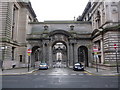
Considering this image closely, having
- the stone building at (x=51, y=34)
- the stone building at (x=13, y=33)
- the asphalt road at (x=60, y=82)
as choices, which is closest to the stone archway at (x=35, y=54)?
the stone building at (x=51, y=34)

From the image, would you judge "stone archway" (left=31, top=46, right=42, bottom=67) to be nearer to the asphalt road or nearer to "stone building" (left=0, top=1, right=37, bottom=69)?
"stone building" (left=0, top=1, right=37, bottom=69)

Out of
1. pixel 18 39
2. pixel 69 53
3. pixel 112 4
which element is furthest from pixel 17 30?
pixel 112 4

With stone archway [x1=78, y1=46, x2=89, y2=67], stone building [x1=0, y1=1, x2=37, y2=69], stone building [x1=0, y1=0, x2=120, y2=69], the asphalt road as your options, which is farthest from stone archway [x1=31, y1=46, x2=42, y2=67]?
the asphalt road

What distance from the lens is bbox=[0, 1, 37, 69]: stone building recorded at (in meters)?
22.7

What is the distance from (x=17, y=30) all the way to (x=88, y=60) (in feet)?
72.8

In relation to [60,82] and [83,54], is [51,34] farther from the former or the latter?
[60,82]

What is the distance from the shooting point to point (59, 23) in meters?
35.7

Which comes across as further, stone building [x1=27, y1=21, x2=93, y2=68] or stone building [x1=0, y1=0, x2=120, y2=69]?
stone building [x1=27, y1=21, x2=93, y2=68]

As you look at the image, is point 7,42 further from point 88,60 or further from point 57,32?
point 88,60

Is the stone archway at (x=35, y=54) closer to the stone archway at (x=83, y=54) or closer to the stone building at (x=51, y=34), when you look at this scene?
the stone building at (x=51, y=34)

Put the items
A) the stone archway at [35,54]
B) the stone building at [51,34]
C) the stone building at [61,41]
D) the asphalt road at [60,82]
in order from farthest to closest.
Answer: the stone archway at [35,54] → the stone building at [61,41] → the stone building at [51,34] → the asphalt road at [60,82]

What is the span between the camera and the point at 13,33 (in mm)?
28703

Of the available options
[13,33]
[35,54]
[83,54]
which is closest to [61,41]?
[13,33]

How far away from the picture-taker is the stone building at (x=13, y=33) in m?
22.7
